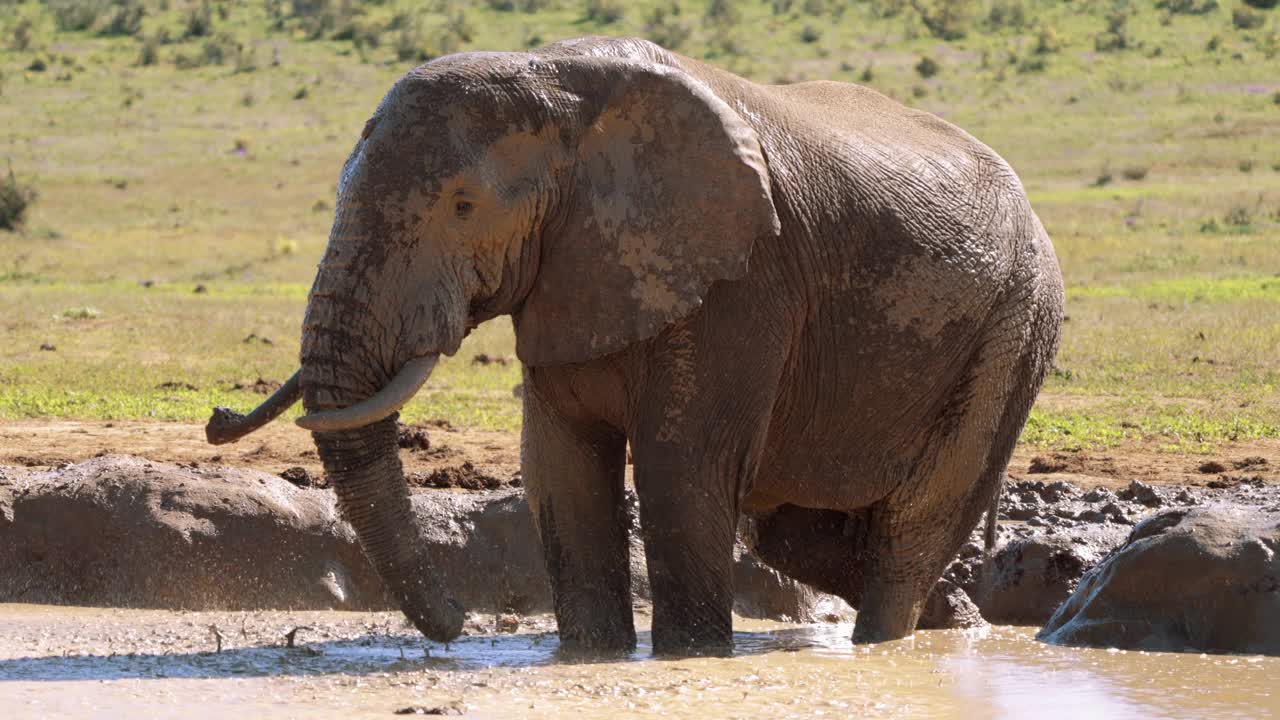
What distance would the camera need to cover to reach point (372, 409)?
6016mm

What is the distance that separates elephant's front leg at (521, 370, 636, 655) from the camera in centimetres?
703

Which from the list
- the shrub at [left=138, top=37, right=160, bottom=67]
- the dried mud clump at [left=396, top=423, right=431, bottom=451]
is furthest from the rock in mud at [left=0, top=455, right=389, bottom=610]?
the shrub at [left=138, top=37, right=160, bottom=67]

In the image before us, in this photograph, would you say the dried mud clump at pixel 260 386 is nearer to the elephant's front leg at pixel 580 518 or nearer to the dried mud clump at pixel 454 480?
the dried mud clump at pixel 454 480

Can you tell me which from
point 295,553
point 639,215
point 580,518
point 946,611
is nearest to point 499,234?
point 639,215

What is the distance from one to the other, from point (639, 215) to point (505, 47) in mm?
39007

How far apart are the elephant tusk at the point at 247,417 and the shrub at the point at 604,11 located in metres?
44.7

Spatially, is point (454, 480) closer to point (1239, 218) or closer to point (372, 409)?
point (372, 409)

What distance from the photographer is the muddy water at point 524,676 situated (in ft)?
20.0

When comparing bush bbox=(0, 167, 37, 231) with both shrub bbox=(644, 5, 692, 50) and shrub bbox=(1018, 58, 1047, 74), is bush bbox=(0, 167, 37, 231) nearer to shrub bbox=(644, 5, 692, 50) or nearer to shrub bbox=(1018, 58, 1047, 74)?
shrub bbox=(644, 5, 692, 50)

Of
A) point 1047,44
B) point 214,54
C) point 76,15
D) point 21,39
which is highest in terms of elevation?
point 76,15

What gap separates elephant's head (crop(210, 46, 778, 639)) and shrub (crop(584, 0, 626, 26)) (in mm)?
44344

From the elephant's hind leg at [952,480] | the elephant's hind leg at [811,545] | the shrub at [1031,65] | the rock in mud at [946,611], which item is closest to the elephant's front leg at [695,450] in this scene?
the elephant's hind leg at [952,480]

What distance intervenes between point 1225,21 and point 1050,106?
12.2 meters

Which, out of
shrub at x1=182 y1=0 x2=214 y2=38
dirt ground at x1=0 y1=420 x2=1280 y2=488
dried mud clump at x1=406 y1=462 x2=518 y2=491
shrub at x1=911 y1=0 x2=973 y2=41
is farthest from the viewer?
shrub at x1=911 y1=0 x2=973 y2=41
